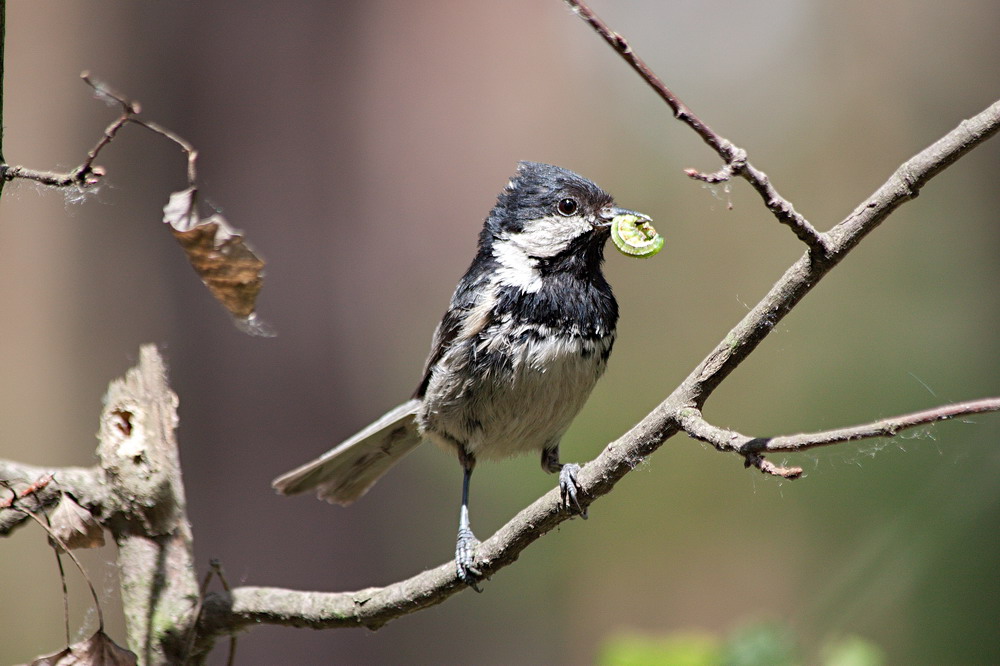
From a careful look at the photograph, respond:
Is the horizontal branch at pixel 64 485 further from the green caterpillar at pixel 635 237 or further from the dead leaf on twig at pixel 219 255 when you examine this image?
the green caterpillar at pixel 635 237

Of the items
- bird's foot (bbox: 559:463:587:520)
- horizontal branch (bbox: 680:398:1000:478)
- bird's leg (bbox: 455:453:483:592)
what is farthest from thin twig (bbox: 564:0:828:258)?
bird's leg (bbox: 455:453:483:592)

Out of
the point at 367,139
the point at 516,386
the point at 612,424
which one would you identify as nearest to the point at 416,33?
the point at 367,139

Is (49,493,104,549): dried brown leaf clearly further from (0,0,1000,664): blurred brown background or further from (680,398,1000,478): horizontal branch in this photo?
(0,0,1000,664): blurred brown background

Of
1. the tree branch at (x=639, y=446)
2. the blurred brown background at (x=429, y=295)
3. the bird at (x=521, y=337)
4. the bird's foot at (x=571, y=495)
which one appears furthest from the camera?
the blurred brown background at (x=429, y=295)

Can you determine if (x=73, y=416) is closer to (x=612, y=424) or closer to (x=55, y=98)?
(x=55, y=98)

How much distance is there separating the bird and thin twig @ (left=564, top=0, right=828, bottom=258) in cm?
127

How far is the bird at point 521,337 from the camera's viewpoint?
309 cm

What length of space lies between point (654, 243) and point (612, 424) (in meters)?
4.43

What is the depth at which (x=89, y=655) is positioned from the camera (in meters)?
1.91

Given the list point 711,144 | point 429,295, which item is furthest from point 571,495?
point 429,295

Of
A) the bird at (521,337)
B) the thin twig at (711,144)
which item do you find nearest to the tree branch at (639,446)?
the thin twig at (711,144)

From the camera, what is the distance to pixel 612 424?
262 inches

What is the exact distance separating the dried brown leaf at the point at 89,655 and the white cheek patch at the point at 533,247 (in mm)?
1775

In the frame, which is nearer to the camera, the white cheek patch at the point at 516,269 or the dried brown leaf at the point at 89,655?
the dried brown leaf at the point at 89,655
